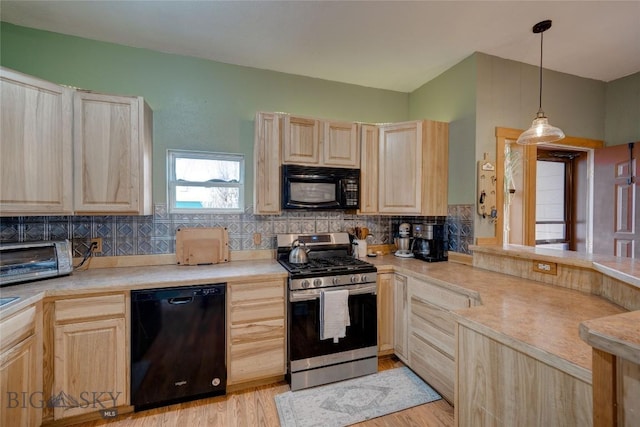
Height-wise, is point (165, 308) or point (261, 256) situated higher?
point (261, 256)

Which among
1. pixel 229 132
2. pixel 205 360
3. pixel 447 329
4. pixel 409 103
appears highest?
pixel 409 103

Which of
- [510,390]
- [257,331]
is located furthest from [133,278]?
[510,390]

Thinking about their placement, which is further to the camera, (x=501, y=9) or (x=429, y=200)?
(x=429, y=200)

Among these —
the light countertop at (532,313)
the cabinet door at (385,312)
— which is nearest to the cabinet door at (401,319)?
the cabinet door at (385,312)

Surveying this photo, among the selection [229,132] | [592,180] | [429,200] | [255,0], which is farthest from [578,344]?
[592,180]

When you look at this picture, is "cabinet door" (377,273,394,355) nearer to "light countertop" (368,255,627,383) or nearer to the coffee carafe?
"light countertop" (368,255,627,383)

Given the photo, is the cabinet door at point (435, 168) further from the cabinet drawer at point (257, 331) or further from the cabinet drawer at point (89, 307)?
the cabinet drawer at point (89, 307)

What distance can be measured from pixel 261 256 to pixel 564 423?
7.51 ft

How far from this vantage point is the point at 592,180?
3.08 metres

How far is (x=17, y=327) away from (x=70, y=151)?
1164 mm

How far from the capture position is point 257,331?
2.15 m

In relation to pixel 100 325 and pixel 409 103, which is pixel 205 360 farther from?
pixel 409 103

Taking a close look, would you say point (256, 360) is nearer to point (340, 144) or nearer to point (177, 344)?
point (177, 344)

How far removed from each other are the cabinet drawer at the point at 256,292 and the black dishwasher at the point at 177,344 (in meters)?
0.09
